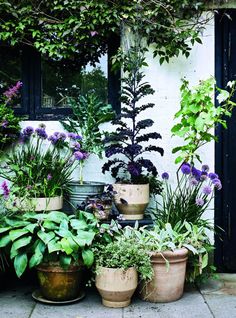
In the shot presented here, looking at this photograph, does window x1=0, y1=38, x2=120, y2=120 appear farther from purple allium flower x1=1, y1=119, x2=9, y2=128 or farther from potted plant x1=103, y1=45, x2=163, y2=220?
purple allium flower x1=1, y1=119, x2=9, y2=128

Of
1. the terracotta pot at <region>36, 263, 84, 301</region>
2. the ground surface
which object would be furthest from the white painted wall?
the terracotta pot at <region>36, 263, 84, 301</region>

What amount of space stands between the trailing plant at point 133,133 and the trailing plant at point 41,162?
13.9 inches

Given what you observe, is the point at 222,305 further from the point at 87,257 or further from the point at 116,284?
the point at 87,257

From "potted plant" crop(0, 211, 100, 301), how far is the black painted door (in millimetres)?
1497

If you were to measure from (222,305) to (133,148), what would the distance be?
1513mm

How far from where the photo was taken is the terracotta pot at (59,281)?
12.3ft

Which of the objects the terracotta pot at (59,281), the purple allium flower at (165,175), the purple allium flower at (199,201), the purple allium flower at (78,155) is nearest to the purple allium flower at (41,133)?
the purple allium flower at (78,155)

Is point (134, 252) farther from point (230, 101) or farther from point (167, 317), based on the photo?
point (230, 101)

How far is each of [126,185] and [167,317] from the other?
1.19 m

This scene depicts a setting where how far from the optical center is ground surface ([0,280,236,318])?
3.64 meters

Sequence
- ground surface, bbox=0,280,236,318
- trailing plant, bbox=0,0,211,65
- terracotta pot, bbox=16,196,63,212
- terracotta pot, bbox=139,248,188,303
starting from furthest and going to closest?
trailing plant, bbox=0,0,211,65 → terracotta pot, bbox=16,196,63,212 → terracotta pot, bbox=139,248,188,303 → ground surface, bbox=0,280,236,318

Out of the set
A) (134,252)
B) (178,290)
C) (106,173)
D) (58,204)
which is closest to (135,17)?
(106,173)

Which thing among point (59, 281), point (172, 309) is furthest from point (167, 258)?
point (59, 281)

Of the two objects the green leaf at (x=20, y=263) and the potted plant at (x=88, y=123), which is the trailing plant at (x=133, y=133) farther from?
the green leaf at (x=20, y=263)
